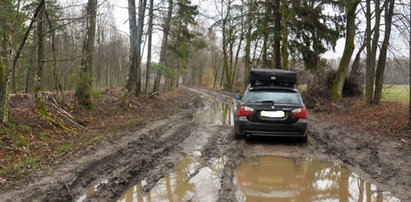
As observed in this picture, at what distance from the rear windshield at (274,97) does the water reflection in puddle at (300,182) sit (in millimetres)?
1964

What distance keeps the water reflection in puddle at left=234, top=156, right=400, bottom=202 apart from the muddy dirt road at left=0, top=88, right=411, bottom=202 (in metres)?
0.01

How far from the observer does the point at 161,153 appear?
8.21 metres

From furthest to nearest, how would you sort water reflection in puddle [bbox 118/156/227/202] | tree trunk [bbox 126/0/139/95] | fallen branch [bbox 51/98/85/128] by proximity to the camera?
tree trunk [bbox 126/0/139/95] < fallen branch [bbox 51/98/85/128] < water reflection in puddle [bbox 118/156/227/202]

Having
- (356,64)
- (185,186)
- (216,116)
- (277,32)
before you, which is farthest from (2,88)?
(356,64)

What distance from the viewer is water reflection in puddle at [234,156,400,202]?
5.47 metres

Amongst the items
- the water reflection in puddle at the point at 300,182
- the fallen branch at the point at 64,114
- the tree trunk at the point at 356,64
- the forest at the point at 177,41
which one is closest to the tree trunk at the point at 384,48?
the forest at the point at 177,41

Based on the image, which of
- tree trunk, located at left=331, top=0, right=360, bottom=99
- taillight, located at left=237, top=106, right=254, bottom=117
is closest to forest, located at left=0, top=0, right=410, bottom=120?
tree trunk, located at left=331, top=0, right=360, bottom=99

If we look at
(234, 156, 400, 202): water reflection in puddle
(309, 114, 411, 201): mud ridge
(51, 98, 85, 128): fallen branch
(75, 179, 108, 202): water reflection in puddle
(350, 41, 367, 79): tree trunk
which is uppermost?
(350, 41, 367, 79): tree trunk

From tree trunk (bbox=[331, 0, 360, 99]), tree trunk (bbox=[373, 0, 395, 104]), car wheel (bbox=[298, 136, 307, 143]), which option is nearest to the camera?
car wheel (bbox=[298, 136, 307, 143])

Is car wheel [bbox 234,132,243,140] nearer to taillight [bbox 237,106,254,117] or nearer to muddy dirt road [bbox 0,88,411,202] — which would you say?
muddy dirt road [bbox 0,88,411,202]

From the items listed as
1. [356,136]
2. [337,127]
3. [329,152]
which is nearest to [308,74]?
[337,127]

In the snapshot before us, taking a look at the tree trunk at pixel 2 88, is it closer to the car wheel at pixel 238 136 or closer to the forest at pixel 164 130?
the forest at pixel 164 130

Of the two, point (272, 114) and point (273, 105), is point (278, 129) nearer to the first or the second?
point (272, 114)

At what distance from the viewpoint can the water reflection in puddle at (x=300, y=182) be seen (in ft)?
17.9
